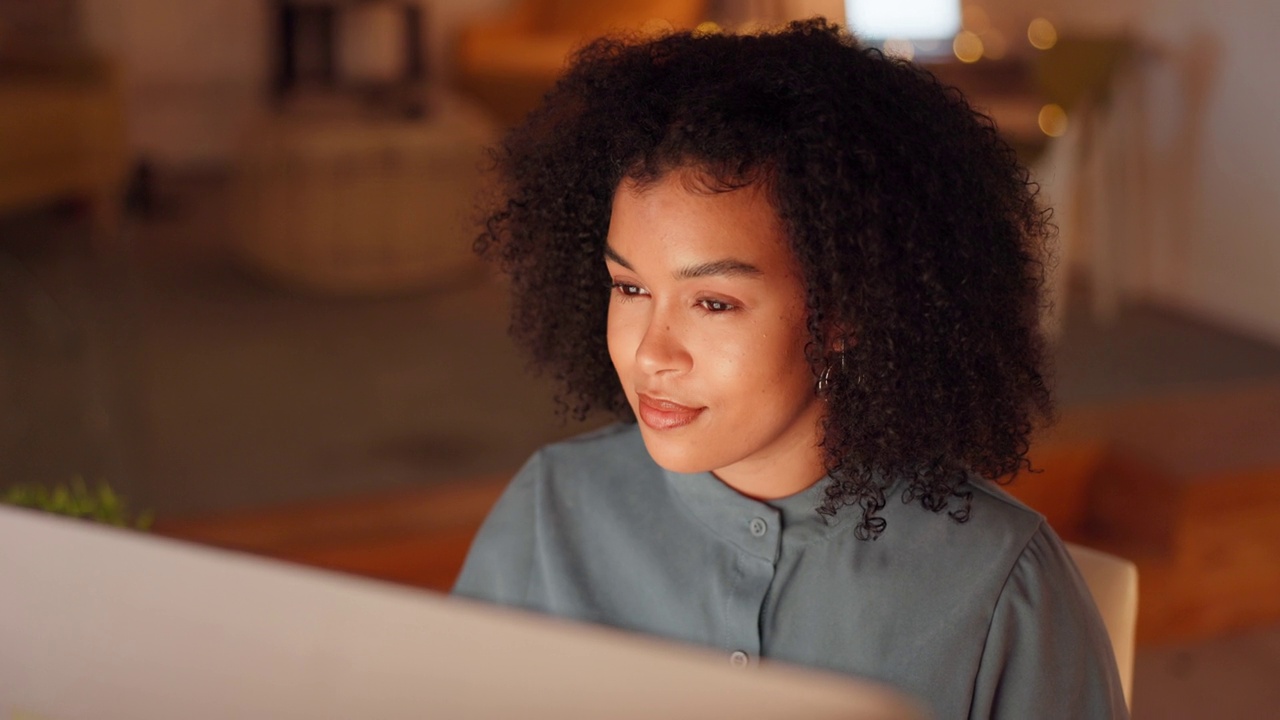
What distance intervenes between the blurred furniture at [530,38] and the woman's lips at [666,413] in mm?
4185

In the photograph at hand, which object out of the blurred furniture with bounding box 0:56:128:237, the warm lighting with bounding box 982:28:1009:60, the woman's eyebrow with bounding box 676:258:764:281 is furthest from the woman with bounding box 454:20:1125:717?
the warm lighting with bounding box 982:28:1009:60

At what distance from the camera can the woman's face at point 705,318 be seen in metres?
0.85

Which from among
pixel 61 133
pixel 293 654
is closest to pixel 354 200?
pixel 61 133

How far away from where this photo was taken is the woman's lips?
0.87 metres

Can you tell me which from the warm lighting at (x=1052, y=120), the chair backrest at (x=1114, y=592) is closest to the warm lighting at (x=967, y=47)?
the warm lighting at (x=1052, y=120)

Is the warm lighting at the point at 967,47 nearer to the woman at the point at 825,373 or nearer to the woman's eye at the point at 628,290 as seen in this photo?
the woman at the point at 825,373

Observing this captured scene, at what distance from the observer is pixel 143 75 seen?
18.3ft

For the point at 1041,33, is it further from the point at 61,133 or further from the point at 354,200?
the point at 61,133

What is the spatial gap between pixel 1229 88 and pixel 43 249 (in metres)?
3.63

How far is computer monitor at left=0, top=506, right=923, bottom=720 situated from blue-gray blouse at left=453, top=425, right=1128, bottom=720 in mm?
535

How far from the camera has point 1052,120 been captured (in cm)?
373

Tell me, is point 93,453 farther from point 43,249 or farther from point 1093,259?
point 1093,259

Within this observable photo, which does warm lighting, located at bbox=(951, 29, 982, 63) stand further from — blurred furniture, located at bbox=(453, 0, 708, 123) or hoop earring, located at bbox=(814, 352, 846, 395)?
hoop earring, located at bbox=(814, 352, 846, 395)

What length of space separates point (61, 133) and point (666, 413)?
3.40 m
